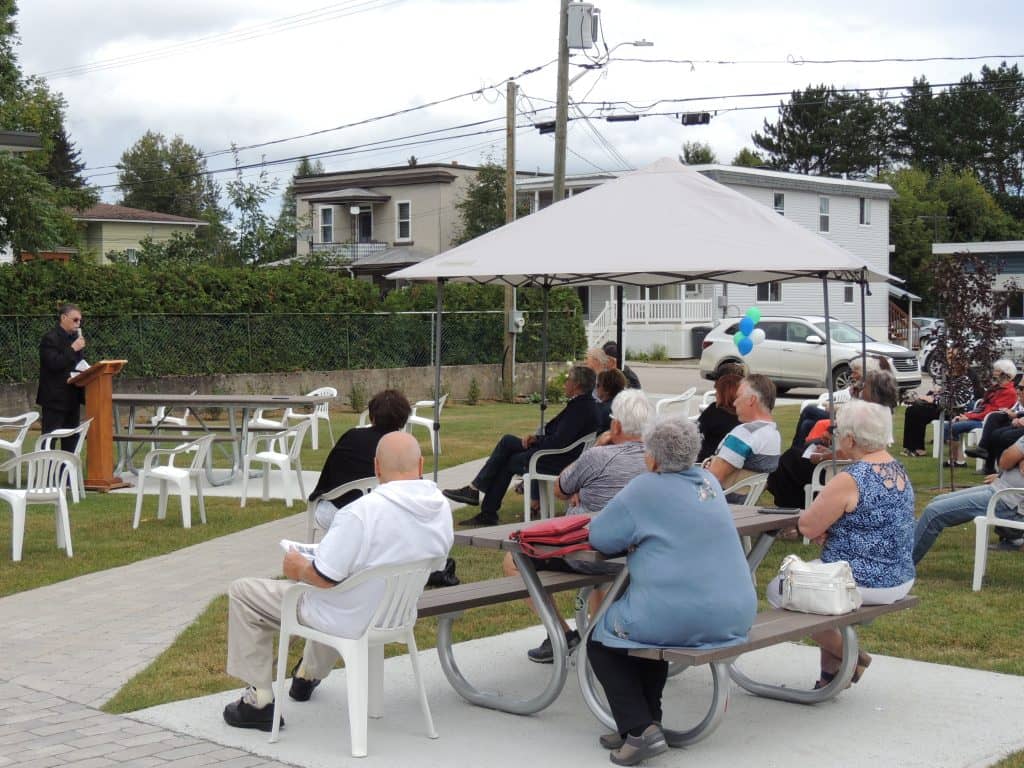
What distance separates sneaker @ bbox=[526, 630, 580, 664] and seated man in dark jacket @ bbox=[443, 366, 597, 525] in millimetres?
3739

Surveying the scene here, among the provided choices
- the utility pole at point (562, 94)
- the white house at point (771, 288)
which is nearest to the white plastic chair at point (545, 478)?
the utility pole at point (562, 94)

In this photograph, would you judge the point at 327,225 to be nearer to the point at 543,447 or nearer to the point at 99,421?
the point at 99,421

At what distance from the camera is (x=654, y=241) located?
10039 mm

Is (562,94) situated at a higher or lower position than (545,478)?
higher

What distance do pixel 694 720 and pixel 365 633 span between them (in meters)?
1.55

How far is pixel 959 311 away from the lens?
12516 millimetres

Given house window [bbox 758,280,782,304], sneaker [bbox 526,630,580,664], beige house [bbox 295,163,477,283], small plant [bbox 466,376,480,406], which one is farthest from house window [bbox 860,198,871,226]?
sneaker [bbox 526,630,580,664]

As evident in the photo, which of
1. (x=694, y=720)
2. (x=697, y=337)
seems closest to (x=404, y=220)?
(x=697, y=337)

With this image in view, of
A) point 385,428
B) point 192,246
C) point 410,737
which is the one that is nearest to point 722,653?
point 410,737

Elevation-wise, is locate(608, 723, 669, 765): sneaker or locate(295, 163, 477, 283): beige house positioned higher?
locate(295, 163, 477, 283): beige house

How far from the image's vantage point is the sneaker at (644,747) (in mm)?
5023

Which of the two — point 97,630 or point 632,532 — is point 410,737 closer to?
point 632,532

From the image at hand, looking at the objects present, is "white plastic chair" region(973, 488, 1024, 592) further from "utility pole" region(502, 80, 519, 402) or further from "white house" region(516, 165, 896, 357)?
"white house" region(516, 165, 896, 357)

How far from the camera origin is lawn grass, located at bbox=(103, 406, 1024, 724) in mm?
6324
